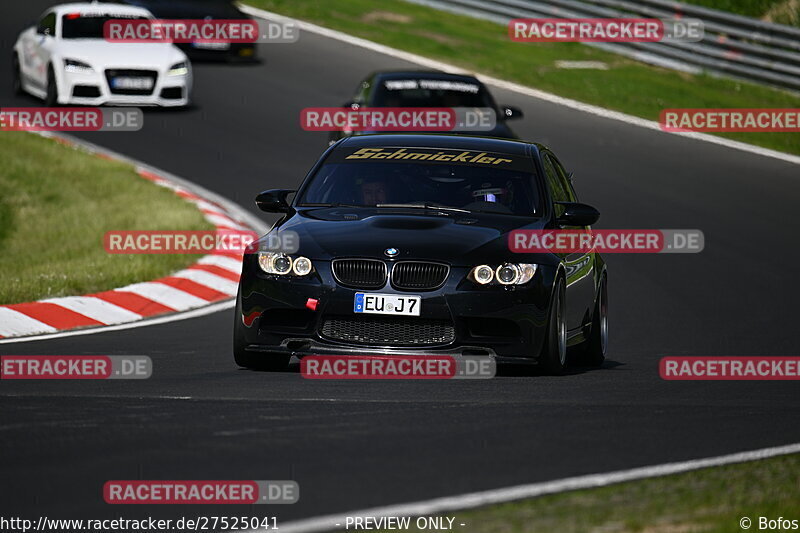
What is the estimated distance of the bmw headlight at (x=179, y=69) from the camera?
76.2 feet

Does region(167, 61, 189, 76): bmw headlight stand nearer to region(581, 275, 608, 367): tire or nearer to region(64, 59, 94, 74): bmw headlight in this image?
region(64, 59, 94, 74): bmw headlight

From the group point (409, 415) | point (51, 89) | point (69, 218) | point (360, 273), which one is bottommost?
point (69, 218)

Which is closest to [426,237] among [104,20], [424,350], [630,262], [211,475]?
[424,350]

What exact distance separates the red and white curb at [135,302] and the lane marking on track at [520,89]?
9775mm

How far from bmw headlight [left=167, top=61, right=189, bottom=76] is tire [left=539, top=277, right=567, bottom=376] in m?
14.2

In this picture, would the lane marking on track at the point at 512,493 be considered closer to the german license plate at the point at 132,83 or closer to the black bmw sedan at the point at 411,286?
the black bmw sedan at the point at 411,286

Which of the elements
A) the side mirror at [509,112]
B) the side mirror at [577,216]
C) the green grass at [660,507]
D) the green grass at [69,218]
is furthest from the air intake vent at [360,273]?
the side mirror at [509,112]

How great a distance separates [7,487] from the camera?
20.5ft

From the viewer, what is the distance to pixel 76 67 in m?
22.6

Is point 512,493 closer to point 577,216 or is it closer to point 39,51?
point 577,216

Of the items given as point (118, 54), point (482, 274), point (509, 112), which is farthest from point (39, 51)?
point (482, 274)

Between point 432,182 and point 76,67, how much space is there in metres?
13.1

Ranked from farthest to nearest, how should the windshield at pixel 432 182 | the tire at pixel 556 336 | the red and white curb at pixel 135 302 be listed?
the red and white curb at pixel 135 302 < the windshield at pixel 432 182 < the tire at pixel 556 336

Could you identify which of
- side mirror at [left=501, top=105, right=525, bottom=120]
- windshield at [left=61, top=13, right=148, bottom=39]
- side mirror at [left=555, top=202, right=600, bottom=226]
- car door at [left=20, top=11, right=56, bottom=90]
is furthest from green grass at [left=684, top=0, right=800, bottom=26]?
side mirror at [left=555, top=202, right=600, bottom=226]
